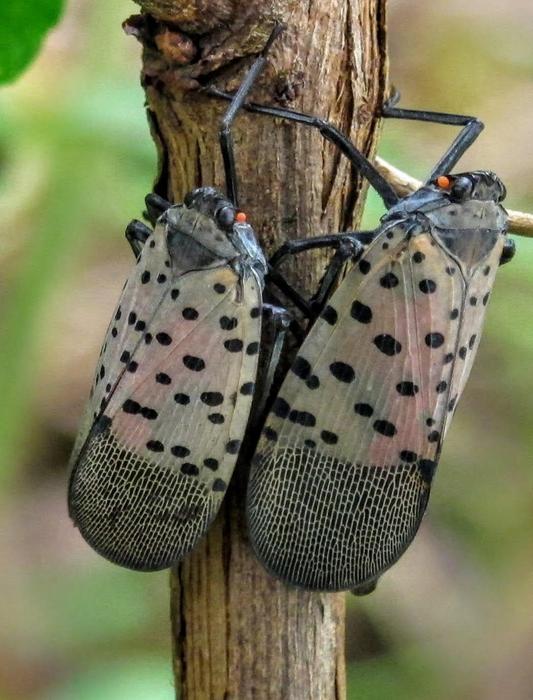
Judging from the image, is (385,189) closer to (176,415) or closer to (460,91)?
(176,415)

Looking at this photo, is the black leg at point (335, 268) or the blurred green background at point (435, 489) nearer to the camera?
the black leg at point (335, 268)

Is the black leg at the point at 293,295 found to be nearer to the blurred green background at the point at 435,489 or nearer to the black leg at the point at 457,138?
the black leg at the point at 457,138

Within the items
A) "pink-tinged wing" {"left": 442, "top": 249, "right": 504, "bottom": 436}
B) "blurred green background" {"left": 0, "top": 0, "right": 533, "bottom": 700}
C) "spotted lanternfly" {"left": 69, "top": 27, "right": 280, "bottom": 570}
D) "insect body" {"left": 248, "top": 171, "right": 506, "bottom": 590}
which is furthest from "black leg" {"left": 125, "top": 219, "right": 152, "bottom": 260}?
"blurred green background" {"left": 0, "top": 0, "right": 533, "bottom": 700}

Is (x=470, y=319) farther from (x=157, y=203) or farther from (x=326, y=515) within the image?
(x=157, y=203)

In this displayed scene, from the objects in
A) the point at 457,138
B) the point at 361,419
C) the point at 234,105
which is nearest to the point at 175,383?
the point at 361,419

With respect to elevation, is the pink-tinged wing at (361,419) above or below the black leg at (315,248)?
below

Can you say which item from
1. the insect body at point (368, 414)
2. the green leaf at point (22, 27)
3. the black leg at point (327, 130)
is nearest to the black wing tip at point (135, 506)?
the insect body at point (368, 414)
